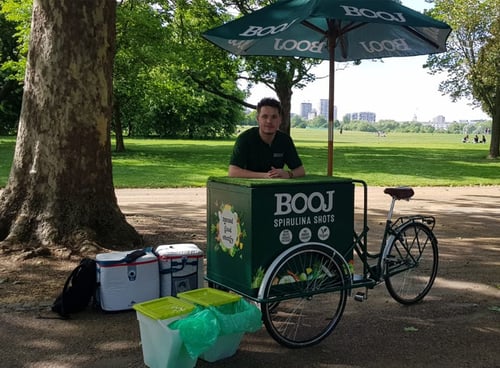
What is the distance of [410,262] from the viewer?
525 centimetres

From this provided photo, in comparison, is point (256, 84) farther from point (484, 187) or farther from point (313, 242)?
point (313, 242)

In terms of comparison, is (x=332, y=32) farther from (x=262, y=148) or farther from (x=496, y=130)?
(x=496, y=130)

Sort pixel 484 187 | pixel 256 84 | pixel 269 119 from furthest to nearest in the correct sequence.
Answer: pixel 256 84 < pixel 484 187 < pixel 269 119

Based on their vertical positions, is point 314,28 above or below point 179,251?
above

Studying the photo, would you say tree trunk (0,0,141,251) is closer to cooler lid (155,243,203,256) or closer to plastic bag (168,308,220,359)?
cooler lid (155,243,203,256)

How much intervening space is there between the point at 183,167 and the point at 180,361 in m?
19.7

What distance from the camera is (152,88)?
3180cm

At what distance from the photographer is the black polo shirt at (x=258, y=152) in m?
4.79

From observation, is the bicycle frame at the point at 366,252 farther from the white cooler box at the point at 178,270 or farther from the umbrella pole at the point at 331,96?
the white cooler box at the point at 178,270

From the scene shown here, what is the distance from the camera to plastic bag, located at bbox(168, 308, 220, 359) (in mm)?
3484

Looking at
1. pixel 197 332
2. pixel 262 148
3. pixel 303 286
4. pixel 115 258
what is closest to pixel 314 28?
pixel 262 148

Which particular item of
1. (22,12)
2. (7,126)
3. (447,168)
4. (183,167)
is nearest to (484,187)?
(447,168)

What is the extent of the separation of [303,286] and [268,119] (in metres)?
1.45

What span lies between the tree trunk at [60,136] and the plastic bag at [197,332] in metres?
3.38
